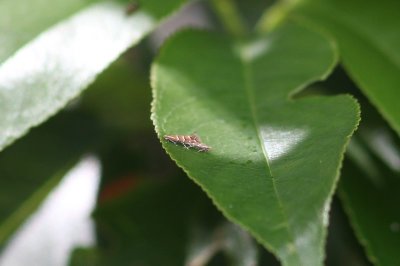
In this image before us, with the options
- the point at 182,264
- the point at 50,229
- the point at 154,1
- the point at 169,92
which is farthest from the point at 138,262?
the point at 154,1

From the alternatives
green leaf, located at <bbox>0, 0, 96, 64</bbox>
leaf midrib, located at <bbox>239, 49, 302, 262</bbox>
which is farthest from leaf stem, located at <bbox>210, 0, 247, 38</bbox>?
green leaf, located at <bbox>0, 0, 96, 64</bbox>

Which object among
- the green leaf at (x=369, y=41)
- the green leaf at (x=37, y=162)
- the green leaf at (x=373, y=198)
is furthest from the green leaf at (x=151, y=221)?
the green leaf at (x=369, y=41)

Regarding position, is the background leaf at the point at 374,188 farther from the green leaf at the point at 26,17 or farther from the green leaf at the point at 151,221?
the green leaf at the point at 26,17

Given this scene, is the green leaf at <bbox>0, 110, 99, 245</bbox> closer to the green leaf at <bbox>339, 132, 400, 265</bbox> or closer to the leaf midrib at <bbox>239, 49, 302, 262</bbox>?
the leaf midrib at <bbox>239, 49, 302, 262</bbox>

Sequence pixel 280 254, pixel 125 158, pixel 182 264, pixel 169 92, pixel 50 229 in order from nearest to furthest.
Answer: pixel 280 254 < pixel 169 92 < pixel 182 264 < pixel 50 229 < pixel 125 158

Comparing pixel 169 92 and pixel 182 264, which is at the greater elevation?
pixel 169 92

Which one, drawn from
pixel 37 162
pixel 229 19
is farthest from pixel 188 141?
pixel 229 19

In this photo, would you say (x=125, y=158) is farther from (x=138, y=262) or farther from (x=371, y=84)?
(x=371, y=84)
